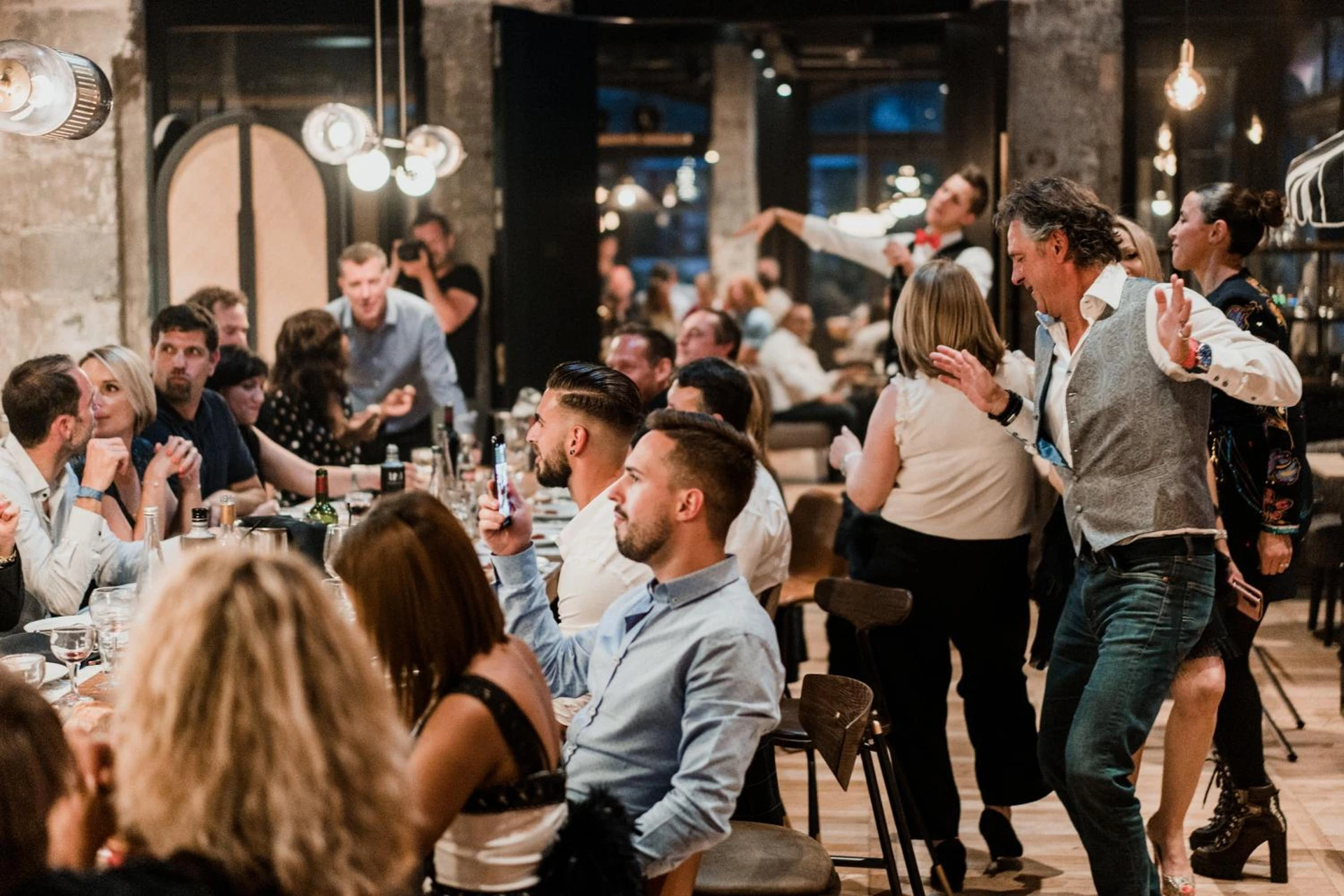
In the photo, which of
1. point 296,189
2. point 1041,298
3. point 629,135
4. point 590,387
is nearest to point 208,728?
point 590,387

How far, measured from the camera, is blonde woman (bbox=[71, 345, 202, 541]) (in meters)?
4.09

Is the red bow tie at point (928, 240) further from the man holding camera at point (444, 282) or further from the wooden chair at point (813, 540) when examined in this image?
the man holding camera at point (444, 282)

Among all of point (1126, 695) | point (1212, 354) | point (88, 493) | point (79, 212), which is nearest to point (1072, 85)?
point (1212, 354)

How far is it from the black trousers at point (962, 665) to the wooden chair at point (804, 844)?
1.03 metres

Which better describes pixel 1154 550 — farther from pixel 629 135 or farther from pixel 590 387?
pixel 629 135

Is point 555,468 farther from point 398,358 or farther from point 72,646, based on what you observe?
point 398,358

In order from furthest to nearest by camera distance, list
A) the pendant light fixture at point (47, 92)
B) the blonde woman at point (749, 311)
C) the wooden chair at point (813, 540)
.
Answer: the blonde woman at point (749, 311)
the wooden chair at point (813, 540)
the pendant light fixture at point (47, 92)

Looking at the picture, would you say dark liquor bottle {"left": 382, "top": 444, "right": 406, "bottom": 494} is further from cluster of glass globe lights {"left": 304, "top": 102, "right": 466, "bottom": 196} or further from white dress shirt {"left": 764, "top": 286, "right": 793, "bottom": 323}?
white dress shirt {"left": 764, "top": 286, "right": 793, "bottom": 323}

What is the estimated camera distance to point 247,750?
139cm

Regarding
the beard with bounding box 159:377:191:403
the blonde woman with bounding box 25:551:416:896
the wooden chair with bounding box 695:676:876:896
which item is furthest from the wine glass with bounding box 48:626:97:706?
the beard with bounding box 159:377:191:403

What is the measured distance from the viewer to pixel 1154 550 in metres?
2.98

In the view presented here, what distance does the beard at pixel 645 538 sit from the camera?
2.44m

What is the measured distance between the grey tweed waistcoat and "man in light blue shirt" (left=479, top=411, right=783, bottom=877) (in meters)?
0.86

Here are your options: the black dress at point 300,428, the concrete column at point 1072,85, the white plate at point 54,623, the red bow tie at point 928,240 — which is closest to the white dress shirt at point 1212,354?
the white plate at point 54,623
